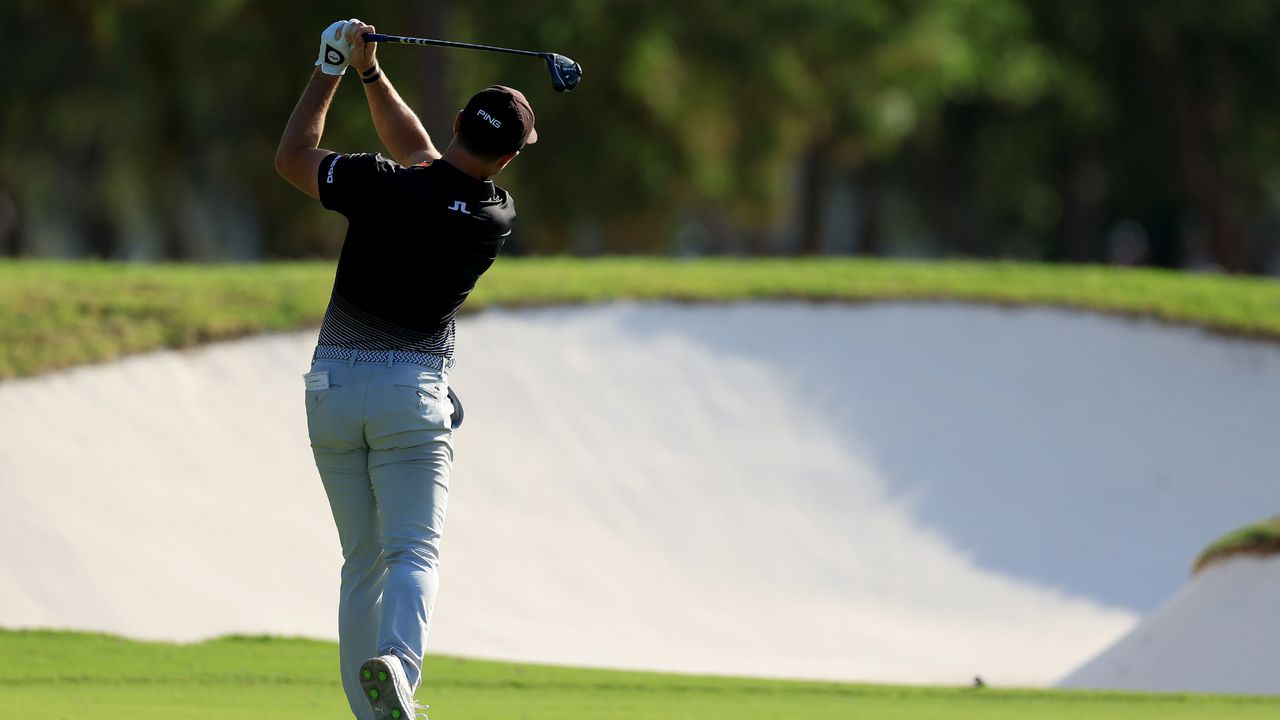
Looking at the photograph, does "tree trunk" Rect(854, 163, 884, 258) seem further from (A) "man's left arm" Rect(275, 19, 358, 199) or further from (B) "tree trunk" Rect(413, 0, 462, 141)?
(A) "man's left arm" Rect(275, 19, 358, 199)

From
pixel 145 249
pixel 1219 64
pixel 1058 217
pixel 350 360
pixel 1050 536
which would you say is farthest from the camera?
pixel 145 249

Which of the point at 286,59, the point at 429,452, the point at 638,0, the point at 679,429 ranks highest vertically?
the point at 638,0

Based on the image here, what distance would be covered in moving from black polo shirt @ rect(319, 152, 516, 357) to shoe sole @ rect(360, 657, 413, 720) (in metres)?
1.04

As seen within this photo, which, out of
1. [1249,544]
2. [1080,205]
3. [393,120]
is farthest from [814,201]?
[393,120]

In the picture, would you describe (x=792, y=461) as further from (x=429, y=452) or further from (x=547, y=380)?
(x=429, y=452)

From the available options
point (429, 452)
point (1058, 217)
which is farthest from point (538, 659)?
point (1058, 217)

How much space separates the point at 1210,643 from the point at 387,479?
589 centimetres

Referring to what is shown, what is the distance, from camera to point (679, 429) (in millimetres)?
16141

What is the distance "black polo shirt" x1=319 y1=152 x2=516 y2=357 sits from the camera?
595 cm

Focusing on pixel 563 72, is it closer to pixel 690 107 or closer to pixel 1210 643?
pixel 1210 643

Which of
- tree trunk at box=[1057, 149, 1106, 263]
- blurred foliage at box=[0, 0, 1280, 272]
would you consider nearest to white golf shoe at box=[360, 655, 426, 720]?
blurred foliage at box=[0, 0, 1280, 272]

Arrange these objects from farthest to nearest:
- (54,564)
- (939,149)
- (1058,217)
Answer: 1. (1058,217)
2. (939,149)
3. (54,564)

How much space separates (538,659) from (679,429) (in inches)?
186

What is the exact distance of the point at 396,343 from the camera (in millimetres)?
6059
